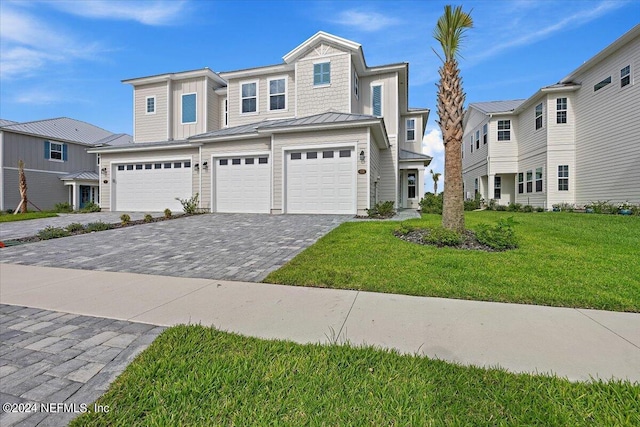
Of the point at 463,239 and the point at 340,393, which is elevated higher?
the point at 463,239

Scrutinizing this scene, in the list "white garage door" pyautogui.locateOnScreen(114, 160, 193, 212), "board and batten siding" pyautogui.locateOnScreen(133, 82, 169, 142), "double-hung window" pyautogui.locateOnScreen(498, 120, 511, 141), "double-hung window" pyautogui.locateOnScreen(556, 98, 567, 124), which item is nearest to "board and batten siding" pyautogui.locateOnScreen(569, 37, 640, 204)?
"double-hung window" pyautogui.locateOnScreen(556, 98, 567, 124)

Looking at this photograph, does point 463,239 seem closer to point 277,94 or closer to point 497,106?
point 277,94

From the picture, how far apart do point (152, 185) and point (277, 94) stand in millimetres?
8713

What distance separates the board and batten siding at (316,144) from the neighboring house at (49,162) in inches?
727

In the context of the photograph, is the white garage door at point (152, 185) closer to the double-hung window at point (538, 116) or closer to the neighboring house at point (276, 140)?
the neighboring house at point (276, 140)

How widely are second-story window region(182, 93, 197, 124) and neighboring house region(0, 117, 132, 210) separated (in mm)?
9301

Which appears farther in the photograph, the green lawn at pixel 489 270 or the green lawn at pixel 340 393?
the green lawn at pixel 489 270

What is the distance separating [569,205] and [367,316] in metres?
18.9

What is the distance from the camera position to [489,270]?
188 inches

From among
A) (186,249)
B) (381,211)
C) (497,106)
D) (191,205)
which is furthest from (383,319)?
(497,106)

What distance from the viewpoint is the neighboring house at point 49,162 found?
70.5 ft

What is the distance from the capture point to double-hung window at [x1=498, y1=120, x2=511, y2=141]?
20938 millimetres

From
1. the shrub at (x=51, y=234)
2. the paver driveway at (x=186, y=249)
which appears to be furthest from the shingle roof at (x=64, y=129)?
the paver driveway at (x=186, y=249)

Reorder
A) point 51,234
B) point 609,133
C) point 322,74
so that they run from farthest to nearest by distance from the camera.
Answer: point 322,74 < point 609,133 < point 51,234
